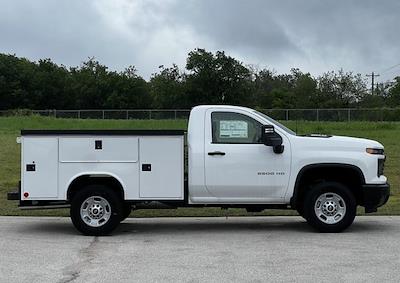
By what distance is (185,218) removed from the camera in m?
12.1

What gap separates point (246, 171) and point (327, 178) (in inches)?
58.5

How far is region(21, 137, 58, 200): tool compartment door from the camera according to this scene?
984 centimetres

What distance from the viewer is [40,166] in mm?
9844

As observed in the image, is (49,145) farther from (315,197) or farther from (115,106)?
(115,106)

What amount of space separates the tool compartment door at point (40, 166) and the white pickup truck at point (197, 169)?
2 centimetres

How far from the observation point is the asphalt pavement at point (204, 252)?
23.4 ft

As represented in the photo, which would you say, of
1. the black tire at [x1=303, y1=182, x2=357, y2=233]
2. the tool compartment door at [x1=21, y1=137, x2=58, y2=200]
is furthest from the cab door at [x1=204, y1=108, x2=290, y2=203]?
the tool compartment door at [x1=21, y1=137, x2=58, y2=200]

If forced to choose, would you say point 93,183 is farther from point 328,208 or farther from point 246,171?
point 328,208

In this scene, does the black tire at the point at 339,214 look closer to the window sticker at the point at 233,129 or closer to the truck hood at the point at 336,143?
the truck hood at the point at 336,143

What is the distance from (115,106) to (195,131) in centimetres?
8041

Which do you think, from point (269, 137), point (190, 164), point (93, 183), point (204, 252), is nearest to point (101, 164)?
point (93, 183)

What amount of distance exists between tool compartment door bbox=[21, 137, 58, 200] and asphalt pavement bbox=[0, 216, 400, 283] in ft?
2.58

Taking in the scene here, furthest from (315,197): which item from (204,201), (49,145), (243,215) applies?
(49,145)

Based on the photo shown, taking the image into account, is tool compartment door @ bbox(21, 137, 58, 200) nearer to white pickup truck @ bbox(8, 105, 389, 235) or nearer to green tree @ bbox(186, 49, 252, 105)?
white pickup truck @ bbox(8, 105, 389, 235)
